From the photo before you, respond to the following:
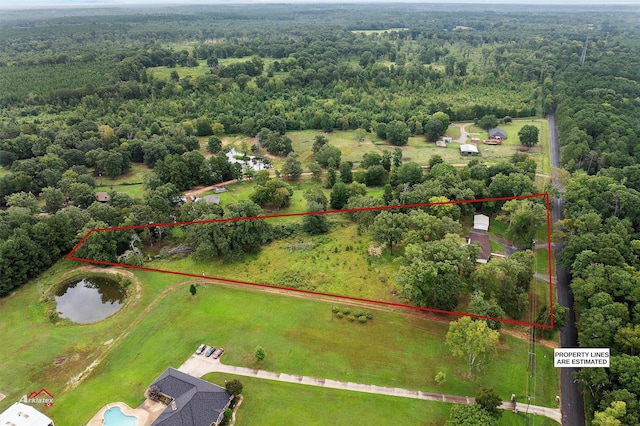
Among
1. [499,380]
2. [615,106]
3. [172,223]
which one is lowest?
[499,380]

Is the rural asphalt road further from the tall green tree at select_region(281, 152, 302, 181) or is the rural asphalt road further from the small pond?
the small pond

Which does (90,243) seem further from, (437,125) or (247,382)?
(437,125)

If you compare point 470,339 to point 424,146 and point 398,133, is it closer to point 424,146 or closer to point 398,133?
point 398,133

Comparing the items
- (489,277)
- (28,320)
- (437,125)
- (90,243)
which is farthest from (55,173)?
(437,125)

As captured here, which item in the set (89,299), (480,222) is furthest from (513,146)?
(89,299)

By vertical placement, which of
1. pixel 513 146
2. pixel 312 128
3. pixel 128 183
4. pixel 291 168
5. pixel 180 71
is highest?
pixel 180 71

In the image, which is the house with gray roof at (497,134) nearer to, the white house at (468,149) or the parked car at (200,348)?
the white house at (468,149)
